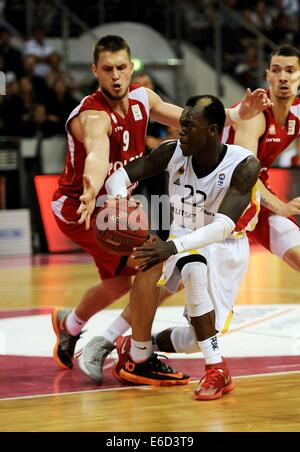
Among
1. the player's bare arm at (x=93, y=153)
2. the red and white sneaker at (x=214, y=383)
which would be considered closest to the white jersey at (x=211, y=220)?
the red and white sneaker at (x=214, y=383)

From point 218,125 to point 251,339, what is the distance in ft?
7.10

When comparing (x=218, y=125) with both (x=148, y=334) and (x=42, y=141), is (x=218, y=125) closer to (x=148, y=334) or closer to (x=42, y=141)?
(x=148, y=334)

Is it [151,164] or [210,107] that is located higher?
[210,107]

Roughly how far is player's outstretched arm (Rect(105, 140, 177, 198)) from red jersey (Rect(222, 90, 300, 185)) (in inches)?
46.5

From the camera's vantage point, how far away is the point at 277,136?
714cm

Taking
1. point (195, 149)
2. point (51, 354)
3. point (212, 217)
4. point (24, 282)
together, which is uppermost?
point (195, 149)

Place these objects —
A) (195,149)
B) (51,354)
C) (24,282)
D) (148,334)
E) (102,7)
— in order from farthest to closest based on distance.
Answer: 1. (102,7)
2. (24,282)
3. (51,354)
4. (148,334)
5. (195,149)

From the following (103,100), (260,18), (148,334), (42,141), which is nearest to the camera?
(148,334)

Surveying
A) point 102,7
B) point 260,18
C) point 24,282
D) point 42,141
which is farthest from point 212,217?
point 260,18

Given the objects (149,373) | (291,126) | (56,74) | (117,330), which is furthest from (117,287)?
(56,74)

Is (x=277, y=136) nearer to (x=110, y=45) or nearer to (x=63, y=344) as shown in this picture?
(x=110, y=45)

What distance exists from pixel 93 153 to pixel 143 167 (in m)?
0.34

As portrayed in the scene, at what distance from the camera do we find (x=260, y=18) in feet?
63.2

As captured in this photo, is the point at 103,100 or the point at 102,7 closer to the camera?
the point at 103,100
